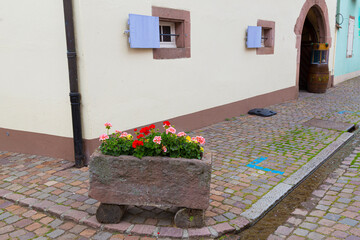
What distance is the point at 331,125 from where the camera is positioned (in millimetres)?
7613

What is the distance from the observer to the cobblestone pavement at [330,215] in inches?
131

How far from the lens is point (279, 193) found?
4.14 metres

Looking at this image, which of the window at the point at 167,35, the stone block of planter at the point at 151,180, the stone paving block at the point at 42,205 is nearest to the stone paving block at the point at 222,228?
the stone block of planter at the point at 151,180

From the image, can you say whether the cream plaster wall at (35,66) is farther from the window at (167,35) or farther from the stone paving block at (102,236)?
the stone paving block at (102,236)

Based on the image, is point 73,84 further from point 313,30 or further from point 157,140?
point 313,30

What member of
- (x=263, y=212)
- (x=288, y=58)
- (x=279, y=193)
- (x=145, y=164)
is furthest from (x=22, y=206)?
(x=288, y=58)

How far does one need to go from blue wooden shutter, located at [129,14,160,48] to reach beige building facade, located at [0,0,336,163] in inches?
4.5

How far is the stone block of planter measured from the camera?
10.4 ft

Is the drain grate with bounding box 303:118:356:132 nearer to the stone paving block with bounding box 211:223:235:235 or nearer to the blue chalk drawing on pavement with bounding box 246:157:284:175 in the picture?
the blue chalk drawing on pavement with bounding box 246:157:284:175

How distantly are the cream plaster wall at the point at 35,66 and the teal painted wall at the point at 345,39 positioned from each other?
42.8 ft

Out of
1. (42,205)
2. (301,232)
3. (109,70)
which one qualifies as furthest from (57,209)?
(301,232)

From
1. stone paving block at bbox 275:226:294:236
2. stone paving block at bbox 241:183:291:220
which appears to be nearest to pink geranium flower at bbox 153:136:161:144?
stone paving block at bbox 241:183:291:220

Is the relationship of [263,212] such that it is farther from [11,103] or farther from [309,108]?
[309,108]

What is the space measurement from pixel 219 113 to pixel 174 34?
2256 mm
